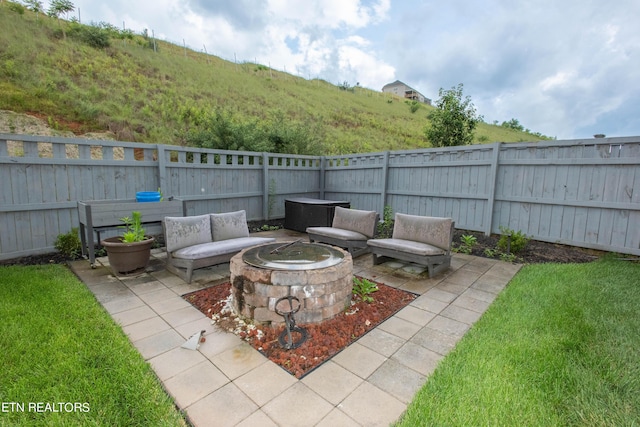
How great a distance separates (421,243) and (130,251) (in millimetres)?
3957

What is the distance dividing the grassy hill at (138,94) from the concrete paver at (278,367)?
6148 mm

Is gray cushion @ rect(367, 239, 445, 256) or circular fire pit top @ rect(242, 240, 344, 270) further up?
circular fire pit top @ rect(242, 240, 344, 270)

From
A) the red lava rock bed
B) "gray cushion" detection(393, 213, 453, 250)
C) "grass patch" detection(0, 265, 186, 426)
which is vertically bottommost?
the red lava rock bed

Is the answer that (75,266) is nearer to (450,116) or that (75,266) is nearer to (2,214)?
(2,214)

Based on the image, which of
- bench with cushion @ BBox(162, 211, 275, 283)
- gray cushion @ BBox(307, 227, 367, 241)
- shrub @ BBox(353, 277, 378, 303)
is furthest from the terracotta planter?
shrub @ BBox(353, 277, 378, 303)

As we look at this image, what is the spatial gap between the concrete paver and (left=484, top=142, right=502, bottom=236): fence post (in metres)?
2.05

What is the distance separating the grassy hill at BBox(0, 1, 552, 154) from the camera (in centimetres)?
973

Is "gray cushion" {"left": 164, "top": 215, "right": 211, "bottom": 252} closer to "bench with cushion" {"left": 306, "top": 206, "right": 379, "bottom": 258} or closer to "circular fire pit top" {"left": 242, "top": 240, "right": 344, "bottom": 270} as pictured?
"circular fire pit top" {"left": 242, "top": 240, "right": 344, "bottom": 270}

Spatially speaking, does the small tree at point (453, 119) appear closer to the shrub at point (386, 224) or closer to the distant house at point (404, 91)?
the shrub at point (386, 224)

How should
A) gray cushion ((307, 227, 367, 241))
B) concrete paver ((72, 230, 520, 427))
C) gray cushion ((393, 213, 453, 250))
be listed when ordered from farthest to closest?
gray cushion ((307, 227, 367, 241)), gray cushion ((393, 213, 453, 250)), concrete paver ((72, 230, 520, 427))

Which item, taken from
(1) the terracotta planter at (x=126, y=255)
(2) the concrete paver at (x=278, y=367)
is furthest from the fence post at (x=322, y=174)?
(1) the terracotta planter at (x=126, y=255)

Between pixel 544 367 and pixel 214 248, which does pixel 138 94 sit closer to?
pixel 214 248

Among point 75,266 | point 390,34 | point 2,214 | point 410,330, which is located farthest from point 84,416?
point 390,34

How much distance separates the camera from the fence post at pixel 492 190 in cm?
511
